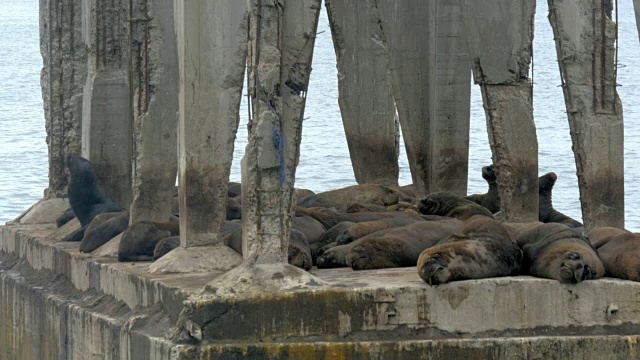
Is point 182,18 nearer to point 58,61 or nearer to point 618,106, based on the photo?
point 618,106

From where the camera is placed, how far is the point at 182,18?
1617cm

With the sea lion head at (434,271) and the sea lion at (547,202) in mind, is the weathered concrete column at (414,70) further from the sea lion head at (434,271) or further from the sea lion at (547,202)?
the sea lion head at (434,271)

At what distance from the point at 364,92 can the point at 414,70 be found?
1354mm

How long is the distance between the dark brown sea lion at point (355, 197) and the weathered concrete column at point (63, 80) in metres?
3.85

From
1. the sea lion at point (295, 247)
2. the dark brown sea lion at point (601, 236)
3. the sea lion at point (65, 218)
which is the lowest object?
the sea lion at point (65, 218)

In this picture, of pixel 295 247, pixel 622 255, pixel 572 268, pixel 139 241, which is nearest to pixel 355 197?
pixel 139 241

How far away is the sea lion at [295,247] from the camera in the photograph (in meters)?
15.5

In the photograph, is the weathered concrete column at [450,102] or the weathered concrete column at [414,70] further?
the weathered concrete column at [414,70]

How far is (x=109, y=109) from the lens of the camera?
874 inches

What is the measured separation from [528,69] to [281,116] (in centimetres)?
490

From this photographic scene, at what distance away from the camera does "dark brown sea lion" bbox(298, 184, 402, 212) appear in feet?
70.0

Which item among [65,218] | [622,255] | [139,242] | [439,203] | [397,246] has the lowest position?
[65,218]

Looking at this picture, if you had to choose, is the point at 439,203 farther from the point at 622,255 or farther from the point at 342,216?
the point at 622,255

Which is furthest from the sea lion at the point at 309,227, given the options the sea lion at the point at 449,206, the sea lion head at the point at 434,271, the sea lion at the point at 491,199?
the sea lion head at the point at 434,271
